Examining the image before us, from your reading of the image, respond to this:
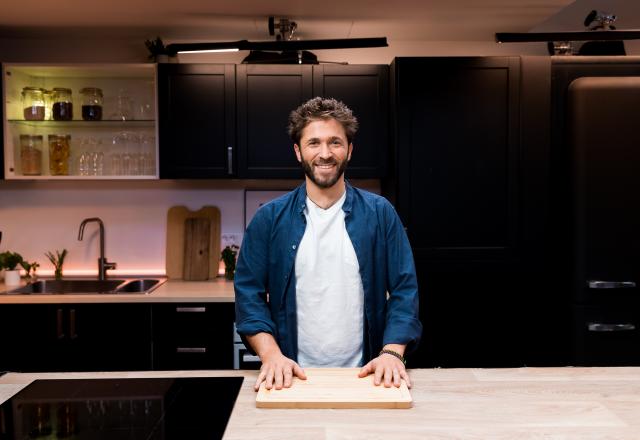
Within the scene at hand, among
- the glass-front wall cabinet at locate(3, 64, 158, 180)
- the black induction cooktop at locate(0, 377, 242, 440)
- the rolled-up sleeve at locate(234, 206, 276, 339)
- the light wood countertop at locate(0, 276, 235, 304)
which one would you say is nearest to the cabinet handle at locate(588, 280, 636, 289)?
the light wood countertop at locate(0, 276, 235, 304)

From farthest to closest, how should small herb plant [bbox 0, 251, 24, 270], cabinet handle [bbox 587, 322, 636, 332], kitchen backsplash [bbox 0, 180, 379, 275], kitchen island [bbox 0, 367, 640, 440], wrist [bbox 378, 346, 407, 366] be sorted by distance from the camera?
kitchen backsplash [bbox 0, 180, 379, 275], small herb plant [bbox 0, 251, 24, 270], cabinet handle [bbox 587, 322, 636, 332], wrist [bbox 378, 346, 407, 366], kitchen island [bbox 0, 367, 640, 440]

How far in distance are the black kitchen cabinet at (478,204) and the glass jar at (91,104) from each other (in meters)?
1.73

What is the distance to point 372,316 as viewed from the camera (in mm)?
2109

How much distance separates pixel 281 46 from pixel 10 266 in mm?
2038

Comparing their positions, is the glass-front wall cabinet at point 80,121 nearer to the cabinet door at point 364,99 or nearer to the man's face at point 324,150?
the cabinet door at point 364,99

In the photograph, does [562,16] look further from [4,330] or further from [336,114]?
[4,330]

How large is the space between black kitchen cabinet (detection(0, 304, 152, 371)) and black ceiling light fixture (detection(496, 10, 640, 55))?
2.34 metres

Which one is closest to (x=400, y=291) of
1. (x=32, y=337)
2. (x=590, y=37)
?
(x=590, y=37)

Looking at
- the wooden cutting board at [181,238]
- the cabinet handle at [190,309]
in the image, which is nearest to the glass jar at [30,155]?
the wooden cutting board at [181,238]

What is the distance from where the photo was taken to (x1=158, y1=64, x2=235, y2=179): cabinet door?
3533mm

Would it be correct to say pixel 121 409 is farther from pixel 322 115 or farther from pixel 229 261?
pixel 229 261

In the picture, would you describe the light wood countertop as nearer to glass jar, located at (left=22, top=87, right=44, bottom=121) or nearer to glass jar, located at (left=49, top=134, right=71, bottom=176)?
glass jar, located at (left=49, top=134, right=71, bottom=176)

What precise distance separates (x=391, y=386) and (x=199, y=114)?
7.77ft

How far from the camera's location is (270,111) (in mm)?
3555
